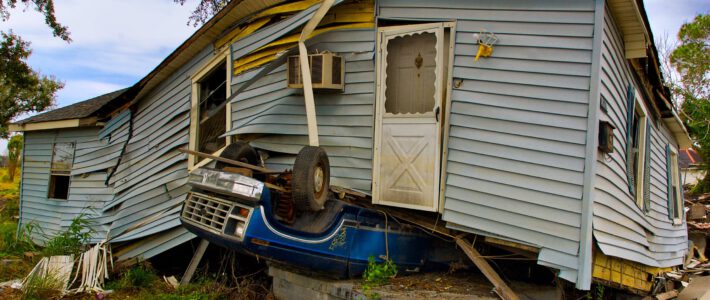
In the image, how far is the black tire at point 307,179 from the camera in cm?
560

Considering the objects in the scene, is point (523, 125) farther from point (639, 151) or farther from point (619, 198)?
point (639, 151)

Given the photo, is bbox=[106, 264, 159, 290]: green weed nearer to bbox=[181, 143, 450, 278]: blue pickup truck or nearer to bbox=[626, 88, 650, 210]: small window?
bbox=[181, 143, 450, 278]: blue pickup truck

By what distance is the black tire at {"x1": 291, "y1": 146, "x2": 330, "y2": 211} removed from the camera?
220 inches

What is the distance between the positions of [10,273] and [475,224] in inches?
297

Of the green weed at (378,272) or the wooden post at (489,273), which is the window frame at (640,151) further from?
the green weed at (378,272)

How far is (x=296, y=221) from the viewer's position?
Result: 620 cm

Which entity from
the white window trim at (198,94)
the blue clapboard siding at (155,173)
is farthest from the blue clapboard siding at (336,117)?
the blue clapboard siding at (155,173)

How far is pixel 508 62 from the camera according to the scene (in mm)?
5875

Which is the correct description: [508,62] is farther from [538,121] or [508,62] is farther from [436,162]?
[436,162]

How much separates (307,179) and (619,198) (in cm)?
357

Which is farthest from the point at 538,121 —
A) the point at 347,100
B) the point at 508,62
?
the point at 347,100

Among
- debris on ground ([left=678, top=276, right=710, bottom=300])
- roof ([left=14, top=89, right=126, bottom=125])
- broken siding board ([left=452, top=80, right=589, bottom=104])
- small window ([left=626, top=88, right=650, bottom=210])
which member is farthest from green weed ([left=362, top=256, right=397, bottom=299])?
roof ([left=14, top=89, right=126, bottom=125])

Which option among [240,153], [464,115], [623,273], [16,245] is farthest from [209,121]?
[623,273]

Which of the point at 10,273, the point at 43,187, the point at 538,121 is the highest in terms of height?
the point at 538,121
